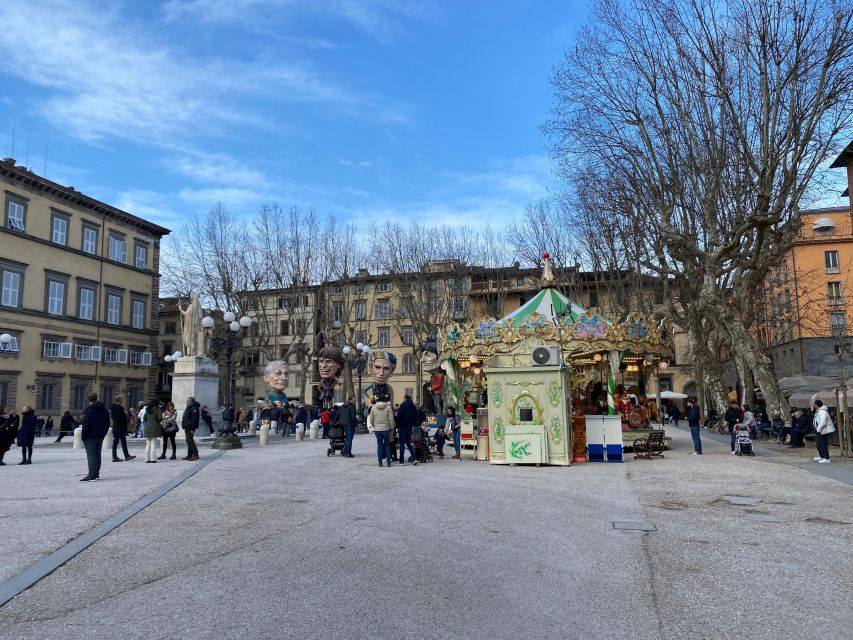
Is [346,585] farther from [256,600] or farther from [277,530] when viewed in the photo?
[277,530]

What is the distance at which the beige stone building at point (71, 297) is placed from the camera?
3919 cm

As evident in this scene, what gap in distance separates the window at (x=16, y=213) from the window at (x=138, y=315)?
1084 cm

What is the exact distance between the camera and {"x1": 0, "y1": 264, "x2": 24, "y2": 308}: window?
127 ft

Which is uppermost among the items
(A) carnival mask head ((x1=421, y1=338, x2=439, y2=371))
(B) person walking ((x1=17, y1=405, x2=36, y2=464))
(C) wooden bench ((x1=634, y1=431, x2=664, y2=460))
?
(A) carnival mask head ((x1=421, y1=338, x2=439, y2=371))

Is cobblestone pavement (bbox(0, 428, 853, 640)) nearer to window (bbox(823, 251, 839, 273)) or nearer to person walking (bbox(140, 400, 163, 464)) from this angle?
person walking (bbox(140, 400, 163, 464))

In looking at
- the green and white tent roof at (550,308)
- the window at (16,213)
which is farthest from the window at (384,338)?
the green and white tent roof at (550,308)

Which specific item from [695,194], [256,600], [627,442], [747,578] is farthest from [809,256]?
[256,600]

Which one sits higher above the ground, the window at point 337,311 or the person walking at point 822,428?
the window at point 337,311

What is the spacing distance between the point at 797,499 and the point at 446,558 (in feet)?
22.1

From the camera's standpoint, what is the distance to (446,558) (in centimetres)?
618

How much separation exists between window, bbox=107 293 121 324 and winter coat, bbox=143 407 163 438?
34.5 m

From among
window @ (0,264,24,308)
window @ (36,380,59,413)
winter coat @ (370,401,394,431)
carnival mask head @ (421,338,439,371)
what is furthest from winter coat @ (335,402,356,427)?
window @ (0,264,24,308)

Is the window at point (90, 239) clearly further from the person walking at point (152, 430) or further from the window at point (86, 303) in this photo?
the person walking at point (152, 430)

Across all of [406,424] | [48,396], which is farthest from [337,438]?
[48,396]
